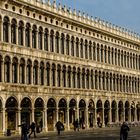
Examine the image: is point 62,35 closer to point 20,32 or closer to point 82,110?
point 20,32

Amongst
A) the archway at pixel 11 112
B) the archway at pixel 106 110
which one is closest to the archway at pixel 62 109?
the archway at pixel 11 112

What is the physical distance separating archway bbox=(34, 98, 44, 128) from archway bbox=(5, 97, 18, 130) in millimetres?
3978

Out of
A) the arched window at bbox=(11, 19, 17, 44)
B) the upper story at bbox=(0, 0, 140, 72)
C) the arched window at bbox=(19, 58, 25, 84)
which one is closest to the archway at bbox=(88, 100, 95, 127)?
the upper story at bbox=(0, 0, 140, 72)

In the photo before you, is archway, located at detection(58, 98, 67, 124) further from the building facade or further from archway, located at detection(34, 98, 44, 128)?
archway, located at detection(34, 98, 44, 128)

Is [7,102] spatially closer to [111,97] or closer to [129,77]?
[111,97]

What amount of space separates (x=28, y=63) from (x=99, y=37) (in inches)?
802

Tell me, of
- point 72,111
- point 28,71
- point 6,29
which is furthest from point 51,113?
point 6,29

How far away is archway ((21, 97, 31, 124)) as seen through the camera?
1991 inches

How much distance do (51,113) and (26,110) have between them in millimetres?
5740

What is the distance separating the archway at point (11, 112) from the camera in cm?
4838

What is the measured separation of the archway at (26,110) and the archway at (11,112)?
1.26 metres

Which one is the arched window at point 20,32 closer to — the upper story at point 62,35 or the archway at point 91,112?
the upper story at point 62,35

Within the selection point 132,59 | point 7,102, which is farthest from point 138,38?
point 7,102

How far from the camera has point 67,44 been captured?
200 feet
